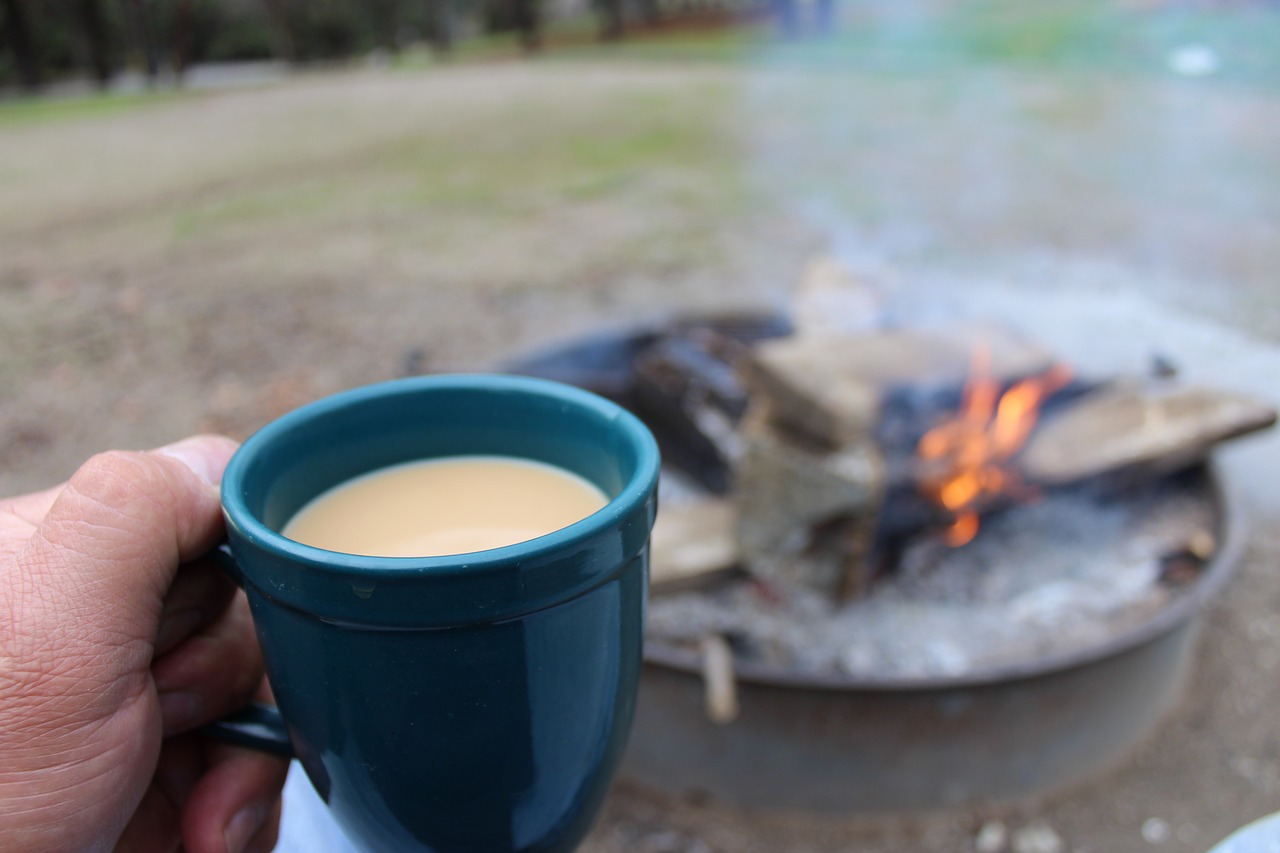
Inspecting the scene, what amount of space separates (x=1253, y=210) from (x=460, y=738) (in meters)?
7.82

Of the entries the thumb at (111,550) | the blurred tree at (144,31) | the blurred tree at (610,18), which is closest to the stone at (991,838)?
the thumb at (111,550)

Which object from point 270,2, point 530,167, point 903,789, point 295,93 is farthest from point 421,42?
point 903,789

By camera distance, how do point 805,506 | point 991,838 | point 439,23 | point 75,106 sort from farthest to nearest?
point 439,23
point 75,106
point 805,506
point 991,838

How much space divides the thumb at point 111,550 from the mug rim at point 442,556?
67 mm

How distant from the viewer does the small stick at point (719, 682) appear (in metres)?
1.94

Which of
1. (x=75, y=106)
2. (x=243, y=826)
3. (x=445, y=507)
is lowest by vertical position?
(x=75, y=106)

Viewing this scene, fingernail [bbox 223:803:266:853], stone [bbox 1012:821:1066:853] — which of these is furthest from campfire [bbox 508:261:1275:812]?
fingernail [bbox 223:803:266:853]

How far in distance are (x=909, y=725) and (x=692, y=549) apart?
73 centimetres

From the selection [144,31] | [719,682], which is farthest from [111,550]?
[144,31]

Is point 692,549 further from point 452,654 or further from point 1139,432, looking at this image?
point 452,654

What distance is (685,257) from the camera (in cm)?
602

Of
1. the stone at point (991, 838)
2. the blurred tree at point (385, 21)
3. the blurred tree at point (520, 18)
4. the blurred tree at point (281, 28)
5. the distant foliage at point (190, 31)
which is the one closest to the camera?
the stone at point (991, 838)

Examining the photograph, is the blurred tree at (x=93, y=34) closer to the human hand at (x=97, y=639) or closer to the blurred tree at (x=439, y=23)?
the blurred tree at (x=439, y=23)

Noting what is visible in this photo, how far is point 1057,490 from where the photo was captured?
2584 millimetres
